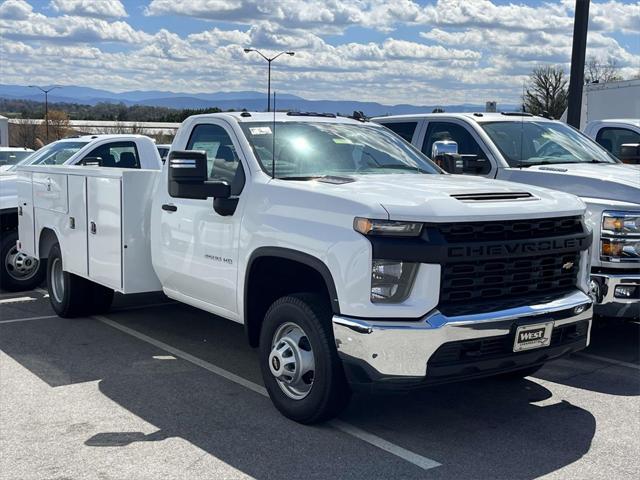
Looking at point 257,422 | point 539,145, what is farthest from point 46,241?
point 539,145

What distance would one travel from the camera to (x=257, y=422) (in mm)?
5191

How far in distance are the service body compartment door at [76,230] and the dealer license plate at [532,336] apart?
14.7 ft

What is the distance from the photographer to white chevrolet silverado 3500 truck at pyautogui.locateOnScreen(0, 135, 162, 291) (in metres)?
10.1

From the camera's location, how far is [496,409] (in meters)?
5.52

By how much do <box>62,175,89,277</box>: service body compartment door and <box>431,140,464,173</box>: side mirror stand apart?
130 inches

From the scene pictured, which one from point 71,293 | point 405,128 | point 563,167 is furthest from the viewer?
point 405,128

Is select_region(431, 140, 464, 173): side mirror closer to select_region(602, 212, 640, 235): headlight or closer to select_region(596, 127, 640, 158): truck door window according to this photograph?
select_region(602, 212, 640, 235): headlight

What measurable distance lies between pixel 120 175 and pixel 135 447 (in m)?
2.76

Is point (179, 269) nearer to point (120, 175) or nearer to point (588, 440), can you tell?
point (120, 175)

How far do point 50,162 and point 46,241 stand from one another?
3125 millimetres

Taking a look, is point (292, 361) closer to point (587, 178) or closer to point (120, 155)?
point (587, 178)

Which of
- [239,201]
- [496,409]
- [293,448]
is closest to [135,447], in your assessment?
[293,448]

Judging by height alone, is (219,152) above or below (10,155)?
above

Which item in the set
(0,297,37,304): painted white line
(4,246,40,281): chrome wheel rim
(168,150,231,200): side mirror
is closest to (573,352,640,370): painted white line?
(168,150,231,200): side mirror
